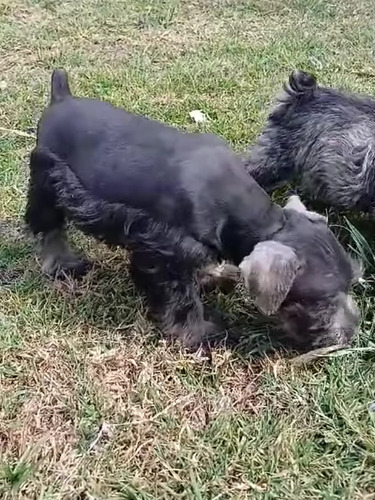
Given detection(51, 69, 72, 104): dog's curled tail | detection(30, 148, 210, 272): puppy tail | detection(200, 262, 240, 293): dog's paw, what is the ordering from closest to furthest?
detection(30, 148, 210, 272): puppy tail < detection(200, 262, 240, 293): dog's paw < detection(51, 69, 72, 104): dog's curled tail

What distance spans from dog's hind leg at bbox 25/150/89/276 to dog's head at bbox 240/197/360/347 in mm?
1168

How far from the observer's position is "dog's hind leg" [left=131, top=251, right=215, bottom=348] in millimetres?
3635

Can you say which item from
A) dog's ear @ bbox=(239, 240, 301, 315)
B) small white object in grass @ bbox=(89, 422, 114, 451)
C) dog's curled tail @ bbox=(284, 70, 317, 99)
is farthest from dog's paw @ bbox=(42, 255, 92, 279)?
dog's curled tail @ bbox=(284, 70, 317, 99)

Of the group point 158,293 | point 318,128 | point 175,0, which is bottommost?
point 175,0

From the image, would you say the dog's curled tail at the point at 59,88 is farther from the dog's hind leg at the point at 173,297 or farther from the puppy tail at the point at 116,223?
the dog's hind leg at the point at 173,297

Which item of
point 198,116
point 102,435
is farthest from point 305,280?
point 198,116

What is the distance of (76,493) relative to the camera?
3.05m

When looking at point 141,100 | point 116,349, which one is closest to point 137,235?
point 116,349

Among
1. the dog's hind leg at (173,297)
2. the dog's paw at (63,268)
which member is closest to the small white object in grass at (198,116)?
the dog's paw at (63,268)

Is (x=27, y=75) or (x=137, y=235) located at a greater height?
(x=137, y=235)

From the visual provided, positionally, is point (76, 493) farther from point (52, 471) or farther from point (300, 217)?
point (300, 217)

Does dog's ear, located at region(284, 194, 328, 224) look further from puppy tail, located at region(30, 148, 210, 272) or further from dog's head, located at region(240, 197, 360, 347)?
puppy tail, located at region(30, 148, 210, 272)

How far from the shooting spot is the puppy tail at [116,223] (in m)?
3.56

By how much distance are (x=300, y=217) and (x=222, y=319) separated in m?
0.70
